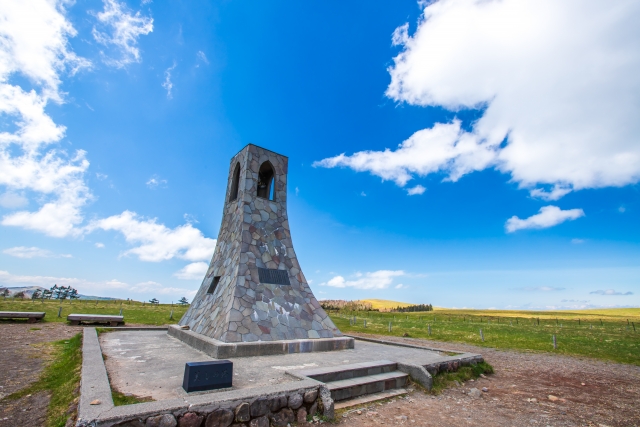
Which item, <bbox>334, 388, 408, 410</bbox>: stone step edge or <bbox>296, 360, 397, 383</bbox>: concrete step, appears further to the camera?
<bbox>296, 360, 397, 383</bbox>: concrete step

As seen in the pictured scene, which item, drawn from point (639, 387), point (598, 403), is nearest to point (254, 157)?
point (598, 403)

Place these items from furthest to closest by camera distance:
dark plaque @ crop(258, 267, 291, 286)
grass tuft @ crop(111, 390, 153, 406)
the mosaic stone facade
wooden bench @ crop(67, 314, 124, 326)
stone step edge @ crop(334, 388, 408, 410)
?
wooden bench @ crop(67, 314, 124, 326) < dark plaque @ crop(258, 267, 291, 286) < the mosaic stone facade < stone step edge @ crop(334, 388, 408, 410) < grass tuft @ crop(111, 390, 153, 406)

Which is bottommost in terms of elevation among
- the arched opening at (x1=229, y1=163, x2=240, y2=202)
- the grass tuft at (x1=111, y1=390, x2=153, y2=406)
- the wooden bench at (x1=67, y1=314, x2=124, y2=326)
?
the grass tuft at (x1=111, y1=390, x2=153, y2=406)

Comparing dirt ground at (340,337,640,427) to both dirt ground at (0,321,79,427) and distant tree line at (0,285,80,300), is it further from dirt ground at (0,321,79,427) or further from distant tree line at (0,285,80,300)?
distant tree line at (0,285,80,300)

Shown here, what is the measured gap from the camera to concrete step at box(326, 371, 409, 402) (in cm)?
604

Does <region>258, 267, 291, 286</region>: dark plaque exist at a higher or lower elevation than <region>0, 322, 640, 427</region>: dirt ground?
higher

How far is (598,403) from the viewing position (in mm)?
6867

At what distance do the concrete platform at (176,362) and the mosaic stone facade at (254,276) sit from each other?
963mm

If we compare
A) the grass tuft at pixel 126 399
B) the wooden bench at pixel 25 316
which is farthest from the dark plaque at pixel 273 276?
the wooden bench at pixel 25 316

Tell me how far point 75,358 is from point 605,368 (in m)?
16.9

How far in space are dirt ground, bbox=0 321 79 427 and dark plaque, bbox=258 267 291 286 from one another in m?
6.05

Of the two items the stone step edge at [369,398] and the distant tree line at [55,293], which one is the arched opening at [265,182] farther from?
the distant tree line at [55,293]

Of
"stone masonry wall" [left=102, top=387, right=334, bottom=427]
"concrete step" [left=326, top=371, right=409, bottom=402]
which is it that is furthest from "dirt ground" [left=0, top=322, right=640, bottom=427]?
"stone masonry wall" [left=102, top=387, right=334, bottom=427]

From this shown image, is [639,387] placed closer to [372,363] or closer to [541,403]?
[541,403]
